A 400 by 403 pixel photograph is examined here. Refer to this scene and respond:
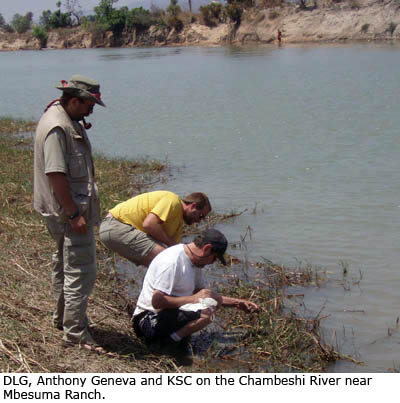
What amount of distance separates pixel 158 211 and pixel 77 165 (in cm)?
122

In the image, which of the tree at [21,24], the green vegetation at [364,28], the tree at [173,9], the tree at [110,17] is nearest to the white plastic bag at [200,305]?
the green vegetation at [364,28]

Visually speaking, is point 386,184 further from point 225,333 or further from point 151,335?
point 151,335

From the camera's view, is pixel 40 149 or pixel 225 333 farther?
pixel 225 333

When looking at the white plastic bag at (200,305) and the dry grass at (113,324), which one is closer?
the dry grass at (113,324)

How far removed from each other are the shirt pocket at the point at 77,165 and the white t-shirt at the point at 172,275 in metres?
0.82

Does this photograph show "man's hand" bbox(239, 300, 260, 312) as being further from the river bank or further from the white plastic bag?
the river bank

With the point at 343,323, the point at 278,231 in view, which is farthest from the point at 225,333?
the point at 278,231

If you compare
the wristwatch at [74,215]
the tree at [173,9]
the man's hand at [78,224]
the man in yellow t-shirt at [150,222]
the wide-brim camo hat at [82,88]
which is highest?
the tree at [173,9]

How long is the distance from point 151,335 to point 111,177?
5.82 m

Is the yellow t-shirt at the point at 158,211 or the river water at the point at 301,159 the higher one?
the yellow t-shirt at the point at 158,211

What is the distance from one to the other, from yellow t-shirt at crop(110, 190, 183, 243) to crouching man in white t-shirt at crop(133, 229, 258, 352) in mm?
712

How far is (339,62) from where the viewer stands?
3184cm

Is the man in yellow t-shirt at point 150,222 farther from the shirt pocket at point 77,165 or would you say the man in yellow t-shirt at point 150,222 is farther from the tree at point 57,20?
the tree at point 57,20

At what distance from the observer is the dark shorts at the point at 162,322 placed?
4512 millimetres
